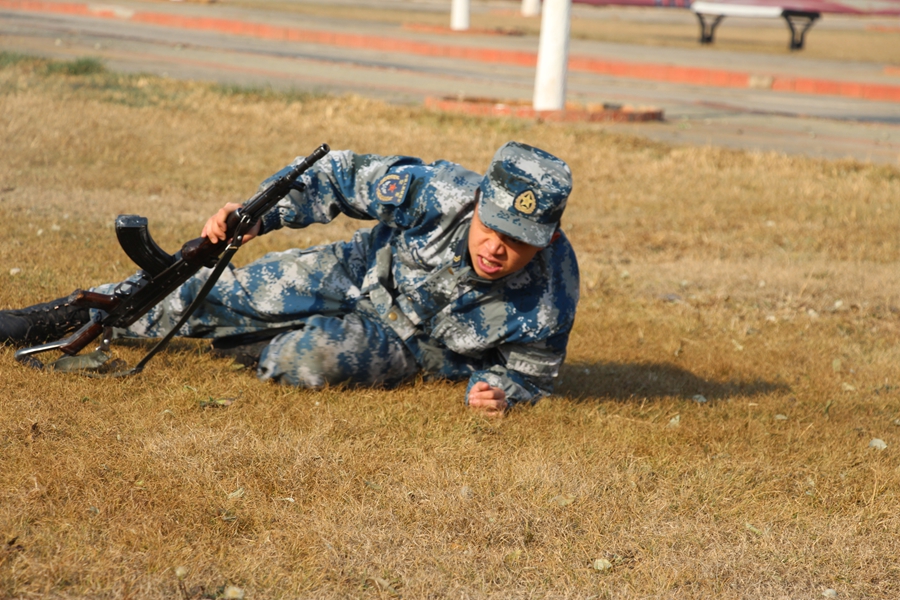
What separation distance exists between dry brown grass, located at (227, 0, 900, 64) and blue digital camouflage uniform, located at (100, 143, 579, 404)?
1930 cm

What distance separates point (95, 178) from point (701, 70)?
39.3ft

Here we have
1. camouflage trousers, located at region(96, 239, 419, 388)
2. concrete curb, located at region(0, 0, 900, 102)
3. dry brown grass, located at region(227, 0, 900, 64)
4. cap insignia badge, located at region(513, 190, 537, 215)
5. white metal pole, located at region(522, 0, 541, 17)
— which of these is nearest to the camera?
cap insignia badge, located at region(513, 190, 537, 215)

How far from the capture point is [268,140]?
9148mm

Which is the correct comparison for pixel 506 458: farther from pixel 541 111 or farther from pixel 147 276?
pixel 541 111

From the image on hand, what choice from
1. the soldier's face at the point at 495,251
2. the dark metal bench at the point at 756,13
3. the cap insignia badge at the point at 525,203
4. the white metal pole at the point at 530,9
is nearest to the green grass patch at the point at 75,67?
the soldier's face at the point at 495,251

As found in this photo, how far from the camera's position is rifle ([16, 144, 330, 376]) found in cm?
372

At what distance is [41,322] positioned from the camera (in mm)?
4066

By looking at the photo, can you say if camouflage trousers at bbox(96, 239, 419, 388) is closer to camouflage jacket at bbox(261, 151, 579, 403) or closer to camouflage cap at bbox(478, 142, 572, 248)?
camouflage jacket at bbox(261, 151, 579, 403)

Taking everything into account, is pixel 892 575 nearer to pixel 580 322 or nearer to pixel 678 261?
pixel 580 322

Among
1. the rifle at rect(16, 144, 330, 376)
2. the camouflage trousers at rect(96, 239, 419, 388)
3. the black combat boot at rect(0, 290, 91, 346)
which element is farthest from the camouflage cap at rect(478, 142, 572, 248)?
the black combat boot at rect(0, 290, 91, 346)

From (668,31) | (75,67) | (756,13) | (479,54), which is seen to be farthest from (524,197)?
(668,31)

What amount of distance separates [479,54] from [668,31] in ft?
31.9

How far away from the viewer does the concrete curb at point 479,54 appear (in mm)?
16469

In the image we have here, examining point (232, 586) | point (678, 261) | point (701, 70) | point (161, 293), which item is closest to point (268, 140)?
point (678, 261)
